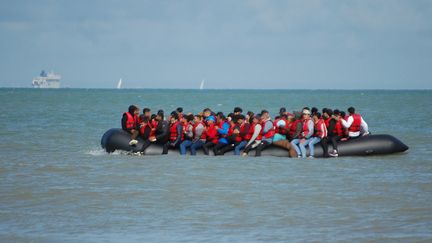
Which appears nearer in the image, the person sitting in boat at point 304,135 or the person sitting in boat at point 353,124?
the person sitting in boat at point 304,135

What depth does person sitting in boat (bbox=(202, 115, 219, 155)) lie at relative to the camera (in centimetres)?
1828

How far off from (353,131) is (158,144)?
4449 mm

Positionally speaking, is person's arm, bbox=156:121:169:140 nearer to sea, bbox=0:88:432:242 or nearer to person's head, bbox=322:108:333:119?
sea, bbox=0:88:432:242

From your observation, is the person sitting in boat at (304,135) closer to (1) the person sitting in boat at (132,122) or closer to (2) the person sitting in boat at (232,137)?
(2) the person sitting in boat at (232,137)

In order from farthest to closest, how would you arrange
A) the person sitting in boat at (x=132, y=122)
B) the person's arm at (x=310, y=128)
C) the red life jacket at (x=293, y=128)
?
the person sitting in boat at (x=132, y=122)
the red life jacket at (x=293, y=128)
the person's arm at (x=310, y=128)

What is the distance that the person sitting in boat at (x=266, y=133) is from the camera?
1820 cm

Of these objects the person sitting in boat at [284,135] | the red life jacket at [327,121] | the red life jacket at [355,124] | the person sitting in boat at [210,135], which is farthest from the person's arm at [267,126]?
the red life jacket at [355,124]

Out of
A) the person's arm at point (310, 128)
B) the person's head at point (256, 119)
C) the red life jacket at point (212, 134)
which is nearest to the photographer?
the person's arm at point (310, 128)

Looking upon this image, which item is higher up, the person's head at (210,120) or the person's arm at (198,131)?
the person's head at (210,120)

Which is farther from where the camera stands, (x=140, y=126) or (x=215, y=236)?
(x=140, y=126)

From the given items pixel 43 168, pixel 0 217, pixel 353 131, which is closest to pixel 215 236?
pixel 0 217

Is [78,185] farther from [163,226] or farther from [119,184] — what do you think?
[163,226]

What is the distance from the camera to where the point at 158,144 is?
18.6 meters

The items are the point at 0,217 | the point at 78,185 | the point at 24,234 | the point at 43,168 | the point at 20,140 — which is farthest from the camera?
the point at 20,140
